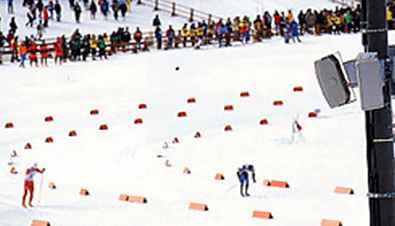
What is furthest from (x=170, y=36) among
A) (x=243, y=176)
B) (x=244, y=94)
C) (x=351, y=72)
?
(x=351, y=72)

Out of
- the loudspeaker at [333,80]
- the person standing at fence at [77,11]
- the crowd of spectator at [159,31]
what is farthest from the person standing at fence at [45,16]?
the loudspeaker at [333,80]

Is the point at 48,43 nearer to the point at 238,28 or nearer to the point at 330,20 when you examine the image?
the point at 238,28

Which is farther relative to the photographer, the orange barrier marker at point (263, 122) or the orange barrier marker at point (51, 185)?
the orange barrier marker at point (263, 122)

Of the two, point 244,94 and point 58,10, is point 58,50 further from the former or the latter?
point 244,94

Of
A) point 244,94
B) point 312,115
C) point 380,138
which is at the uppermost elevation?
point 380,138

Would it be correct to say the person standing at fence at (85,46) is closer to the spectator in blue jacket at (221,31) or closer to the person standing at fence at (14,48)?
the person standing at fence at (14,48)

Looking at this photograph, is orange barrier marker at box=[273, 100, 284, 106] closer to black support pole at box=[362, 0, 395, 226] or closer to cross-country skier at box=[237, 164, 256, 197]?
cross-country skier at box=[237, 164, 256, 197]

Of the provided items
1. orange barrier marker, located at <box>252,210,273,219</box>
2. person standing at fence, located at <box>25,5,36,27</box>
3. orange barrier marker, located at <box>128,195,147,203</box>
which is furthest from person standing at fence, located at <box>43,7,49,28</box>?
orange barrier marker, located at <box>252,210,273,219</box>
